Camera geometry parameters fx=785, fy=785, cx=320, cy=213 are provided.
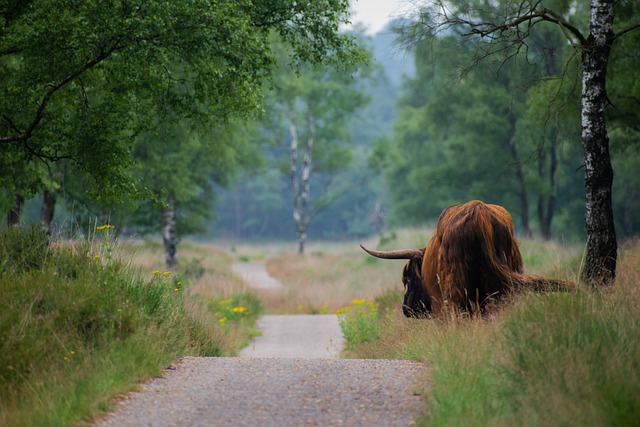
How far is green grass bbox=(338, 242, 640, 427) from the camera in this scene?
18.9 feet

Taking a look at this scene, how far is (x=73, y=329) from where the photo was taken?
741cm

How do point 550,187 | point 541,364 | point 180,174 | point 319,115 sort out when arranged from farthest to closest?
point 319,115
point 550,187
point 180,174
point 541,364

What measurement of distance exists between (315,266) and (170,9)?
25496 mm

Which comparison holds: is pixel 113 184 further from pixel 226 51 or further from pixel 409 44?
pixel 409 44

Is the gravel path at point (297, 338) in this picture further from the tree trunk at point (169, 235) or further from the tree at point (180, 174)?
the tree trunk at point (169, 235)

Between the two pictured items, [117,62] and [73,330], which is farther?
[117,62]

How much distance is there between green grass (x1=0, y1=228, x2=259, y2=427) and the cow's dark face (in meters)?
2.92

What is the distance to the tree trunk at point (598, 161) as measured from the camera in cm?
988

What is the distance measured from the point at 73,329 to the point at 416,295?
15.5 feet

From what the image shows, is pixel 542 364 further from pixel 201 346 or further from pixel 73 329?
pixel 201 346

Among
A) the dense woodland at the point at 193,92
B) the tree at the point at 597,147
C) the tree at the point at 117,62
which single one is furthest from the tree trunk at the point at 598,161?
the tree at the point at 117,62

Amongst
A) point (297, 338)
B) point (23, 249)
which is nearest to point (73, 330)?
point (23, 249)

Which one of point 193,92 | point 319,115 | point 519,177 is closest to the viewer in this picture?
point 193,92

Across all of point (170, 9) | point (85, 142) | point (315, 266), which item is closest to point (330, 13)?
point (170, 9)
